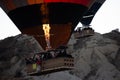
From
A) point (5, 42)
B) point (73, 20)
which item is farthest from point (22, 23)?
point (5, 42)

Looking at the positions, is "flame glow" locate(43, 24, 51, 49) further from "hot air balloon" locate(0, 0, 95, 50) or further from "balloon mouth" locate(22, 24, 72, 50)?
"balloon mouth" locate(22, 24, 72, 50)

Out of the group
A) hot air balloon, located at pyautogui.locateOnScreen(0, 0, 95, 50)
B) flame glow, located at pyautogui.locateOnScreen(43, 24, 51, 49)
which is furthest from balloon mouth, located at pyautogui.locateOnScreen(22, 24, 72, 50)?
flame glow, located at pyautogui.locateOnScreen(43, 24, 51, 49)

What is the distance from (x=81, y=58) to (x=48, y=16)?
21.7 m

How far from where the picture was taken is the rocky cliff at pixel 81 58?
44.8m

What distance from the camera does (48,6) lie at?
25.8m

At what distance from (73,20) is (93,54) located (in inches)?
821

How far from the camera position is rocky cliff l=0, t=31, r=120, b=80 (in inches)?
1763

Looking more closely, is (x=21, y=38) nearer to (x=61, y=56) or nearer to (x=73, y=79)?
(x=73, y=79)

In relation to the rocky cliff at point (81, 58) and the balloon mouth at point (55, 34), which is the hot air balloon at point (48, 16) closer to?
the balloon mouth at point (55, 34)

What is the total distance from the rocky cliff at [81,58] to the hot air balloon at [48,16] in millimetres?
16609

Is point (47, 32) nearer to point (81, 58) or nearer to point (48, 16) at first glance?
point (48, 16)

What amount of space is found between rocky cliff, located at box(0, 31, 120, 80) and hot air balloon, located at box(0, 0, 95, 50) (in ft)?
54.5

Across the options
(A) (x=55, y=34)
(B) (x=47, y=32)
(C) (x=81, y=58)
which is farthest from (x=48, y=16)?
(C) (x=81, y=58)

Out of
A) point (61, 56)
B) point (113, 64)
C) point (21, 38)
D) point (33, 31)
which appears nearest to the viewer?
point (61, 56)
